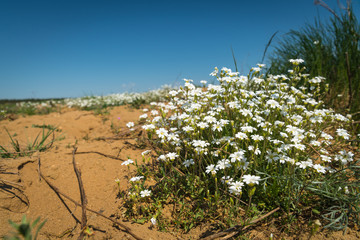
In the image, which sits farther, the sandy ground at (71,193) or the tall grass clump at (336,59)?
the tall grass clump at (336,59)

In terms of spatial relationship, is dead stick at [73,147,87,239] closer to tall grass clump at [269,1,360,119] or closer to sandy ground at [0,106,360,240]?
sandy ground at [0,106,360,240]

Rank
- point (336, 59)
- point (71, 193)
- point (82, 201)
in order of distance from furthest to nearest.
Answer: point (336, 59)
point (71, 193)
point (82, 201)

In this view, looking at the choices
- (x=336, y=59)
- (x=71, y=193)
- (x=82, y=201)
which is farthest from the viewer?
(x=336, y=59)

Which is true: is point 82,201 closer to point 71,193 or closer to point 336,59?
point 71,193

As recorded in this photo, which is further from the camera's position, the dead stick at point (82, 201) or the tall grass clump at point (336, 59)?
the tall grass clump at point (336, 59)

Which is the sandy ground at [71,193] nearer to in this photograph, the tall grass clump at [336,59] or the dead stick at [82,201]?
the dead stick at [82,201]

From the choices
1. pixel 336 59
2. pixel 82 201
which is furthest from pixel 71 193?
pixel 336 59

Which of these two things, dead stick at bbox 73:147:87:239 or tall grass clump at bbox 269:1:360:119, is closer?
dead stick at bbox 73:147:87:239

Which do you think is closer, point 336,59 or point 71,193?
point 71,193

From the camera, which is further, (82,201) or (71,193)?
(71,193)

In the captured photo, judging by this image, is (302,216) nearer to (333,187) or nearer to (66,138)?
(333,187)

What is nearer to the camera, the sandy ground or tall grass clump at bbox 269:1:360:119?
the sandy ground

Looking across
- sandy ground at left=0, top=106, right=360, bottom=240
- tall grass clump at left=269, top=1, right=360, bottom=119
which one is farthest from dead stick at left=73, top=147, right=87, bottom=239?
tall grass clump at left=269, top=1, right=360, bottom=119

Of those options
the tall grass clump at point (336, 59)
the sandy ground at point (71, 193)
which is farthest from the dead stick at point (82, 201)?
the tall grass clump at point (336, 59)
